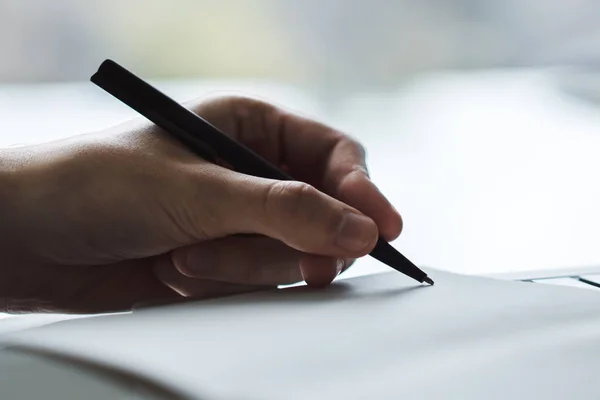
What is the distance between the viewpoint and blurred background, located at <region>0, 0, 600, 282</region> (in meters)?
0.80

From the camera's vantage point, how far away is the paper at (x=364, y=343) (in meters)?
0.28

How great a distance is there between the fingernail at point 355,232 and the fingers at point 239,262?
0.07m

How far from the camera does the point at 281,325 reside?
1.14 ft

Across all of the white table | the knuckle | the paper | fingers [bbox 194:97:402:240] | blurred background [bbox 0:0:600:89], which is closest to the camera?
the paper

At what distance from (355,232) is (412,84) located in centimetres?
96

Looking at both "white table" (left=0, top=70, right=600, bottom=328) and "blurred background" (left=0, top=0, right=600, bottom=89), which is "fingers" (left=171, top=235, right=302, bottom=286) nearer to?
"white table" (left=0, top=70, right=600, bottom=328)

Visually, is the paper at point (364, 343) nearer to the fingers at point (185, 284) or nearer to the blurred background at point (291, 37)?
the fingers at point (185, 284)

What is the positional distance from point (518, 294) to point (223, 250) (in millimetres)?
191

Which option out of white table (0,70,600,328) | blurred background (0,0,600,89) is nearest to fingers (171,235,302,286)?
white table (0,70,600,328)

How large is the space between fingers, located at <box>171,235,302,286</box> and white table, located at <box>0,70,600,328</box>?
19 cm

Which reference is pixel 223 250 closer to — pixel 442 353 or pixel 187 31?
pixel 442 353

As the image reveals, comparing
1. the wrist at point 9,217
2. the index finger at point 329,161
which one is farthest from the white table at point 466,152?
the wrist at point 9,217

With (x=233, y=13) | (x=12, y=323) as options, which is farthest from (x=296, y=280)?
(x=233, y=13)

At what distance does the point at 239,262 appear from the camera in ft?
1.61
